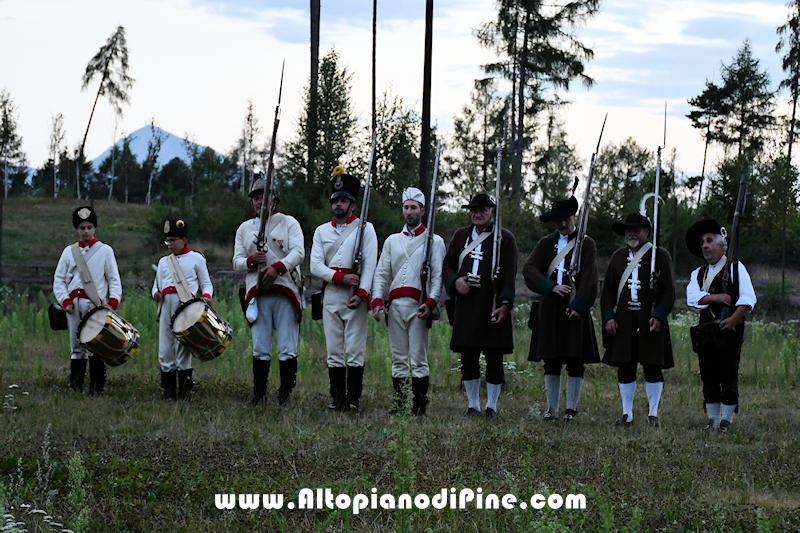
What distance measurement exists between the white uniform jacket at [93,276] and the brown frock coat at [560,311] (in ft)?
13.0

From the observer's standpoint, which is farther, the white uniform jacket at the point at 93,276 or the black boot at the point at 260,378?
the white uniform jacket at the point at 93,276

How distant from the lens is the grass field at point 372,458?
598 centimetres

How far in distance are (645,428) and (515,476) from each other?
102 inches

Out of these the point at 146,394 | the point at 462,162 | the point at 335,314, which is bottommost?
the point at 146,394

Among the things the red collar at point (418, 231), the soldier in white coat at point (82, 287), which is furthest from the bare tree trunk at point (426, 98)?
the red collar at point (418, 231)

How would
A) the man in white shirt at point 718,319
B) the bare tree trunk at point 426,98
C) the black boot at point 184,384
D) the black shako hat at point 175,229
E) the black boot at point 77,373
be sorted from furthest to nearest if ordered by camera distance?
the bare tree trunk at point 426,98
the black boot at point 77,373
the black shako hat at point 175,229
the black boot at point 184,384
the man in white shirt at point 718,319

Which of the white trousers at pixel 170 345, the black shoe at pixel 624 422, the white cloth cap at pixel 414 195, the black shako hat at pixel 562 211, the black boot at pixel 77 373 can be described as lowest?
the black shoe at pixel 624 422

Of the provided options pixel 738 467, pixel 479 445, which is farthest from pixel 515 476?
pixel 738 467

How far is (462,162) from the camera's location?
5078 cm

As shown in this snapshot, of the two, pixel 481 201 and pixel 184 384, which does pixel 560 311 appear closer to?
pixel 481 201

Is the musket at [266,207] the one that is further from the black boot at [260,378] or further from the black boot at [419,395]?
the black boot at [419,395]

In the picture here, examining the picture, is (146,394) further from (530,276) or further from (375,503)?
(375,503)

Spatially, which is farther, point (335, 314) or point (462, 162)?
point (462, 162)

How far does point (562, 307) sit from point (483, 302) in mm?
723
